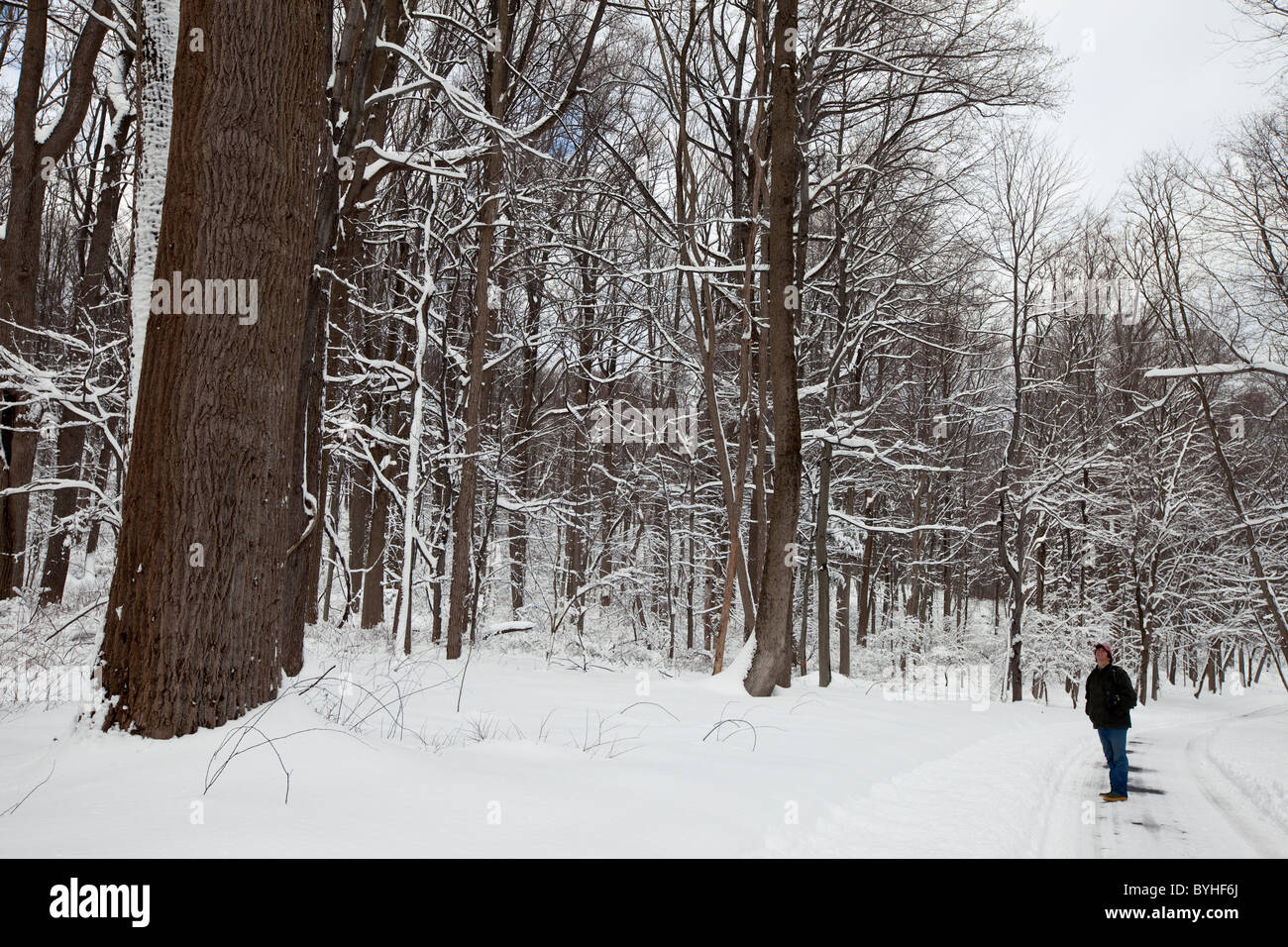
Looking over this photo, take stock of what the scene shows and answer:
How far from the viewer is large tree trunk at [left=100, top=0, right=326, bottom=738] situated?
3.79m

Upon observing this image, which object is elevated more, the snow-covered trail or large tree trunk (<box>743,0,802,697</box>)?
large tree trunk (<box>743,0,802,697</box>)

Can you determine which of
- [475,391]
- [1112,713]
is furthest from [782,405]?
[1112,713]

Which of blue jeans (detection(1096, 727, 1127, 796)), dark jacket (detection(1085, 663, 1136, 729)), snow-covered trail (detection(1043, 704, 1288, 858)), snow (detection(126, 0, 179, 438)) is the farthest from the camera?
dark jacket (detection(1085, 663, 1136, 729))

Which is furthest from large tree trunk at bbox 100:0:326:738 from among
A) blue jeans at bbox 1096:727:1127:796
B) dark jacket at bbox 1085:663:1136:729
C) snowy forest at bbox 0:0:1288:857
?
dark jacket at bbox 1085:663:1136:729

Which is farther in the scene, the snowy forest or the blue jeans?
the blue jeans

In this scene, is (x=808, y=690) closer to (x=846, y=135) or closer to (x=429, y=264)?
(x=429, y=264)

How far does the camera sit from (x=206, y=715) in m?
3.87

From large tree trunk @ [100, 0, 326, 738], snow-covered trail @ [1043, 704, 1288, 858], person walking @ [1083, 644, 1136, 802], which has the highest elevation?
large tree trunk @ [100, 0, 326, 738]

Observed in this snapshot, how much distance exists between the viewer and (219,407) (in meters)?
3.96

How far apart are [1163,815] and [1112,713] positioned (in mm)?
1409

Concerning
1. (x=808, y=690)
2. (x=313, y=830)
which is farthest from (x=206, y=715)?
(x=808, y=690)

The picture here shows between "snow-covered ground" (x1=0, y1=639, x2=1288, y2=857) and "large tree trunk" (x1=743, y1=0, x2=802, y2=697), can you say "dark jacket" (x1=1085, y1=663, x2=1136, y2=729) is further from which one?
"large tree trunk" (x1=743, y1=0, x2=802, y2=697)
